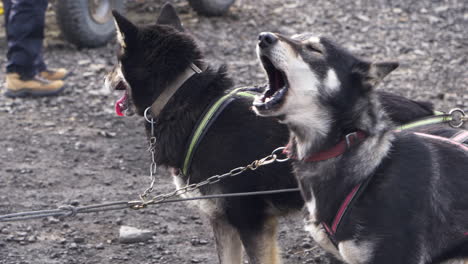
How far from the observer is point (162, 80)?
144 inches

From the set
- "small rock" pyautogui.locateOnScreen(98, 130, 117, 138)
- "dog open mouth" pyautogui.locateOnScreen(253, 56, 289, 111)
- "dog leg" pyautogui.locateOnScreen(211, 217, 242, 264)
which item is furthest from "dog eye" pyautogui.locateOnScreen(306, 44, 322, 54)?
"small rock" pyautogui.locateOnScreen(98, 130, 117, 138)

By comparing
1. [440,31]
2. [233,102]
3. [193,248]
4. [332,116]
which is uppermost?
[332,116]

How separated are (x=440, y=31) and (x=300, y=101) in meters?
6.48

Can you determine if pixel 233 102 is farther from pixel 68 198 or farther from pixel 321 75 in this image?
pixel 68 198

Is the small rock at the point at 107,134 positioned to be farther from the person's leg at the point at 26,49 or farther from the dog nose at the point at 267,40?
the dog nose at the point at 267,40

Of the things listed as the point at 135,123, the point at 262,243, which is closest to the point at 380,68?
the point at 262,243

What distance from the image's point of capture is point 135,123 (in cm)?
626

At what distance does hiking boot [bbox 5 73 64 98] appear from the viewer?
6.82 metres

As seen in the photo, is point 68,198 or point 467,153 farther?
point 68,198

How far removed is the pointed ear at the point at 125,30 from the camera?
11.9ft

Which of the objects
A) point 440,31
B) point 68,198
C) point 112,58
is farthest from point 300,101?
point 440,31

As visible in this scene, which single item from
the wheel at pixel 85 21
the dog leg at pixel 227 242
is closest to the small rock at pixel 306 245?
the dog leg at pixel 227 242

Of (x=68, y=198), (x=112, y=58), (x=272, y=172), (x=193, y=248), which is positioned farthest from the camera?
(x=112, y=58)

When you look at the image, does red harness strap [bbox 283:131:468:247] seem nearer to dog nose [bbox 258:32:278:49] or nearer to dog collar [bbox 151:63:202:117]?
dog nose [bbox 258:32:278:49]
